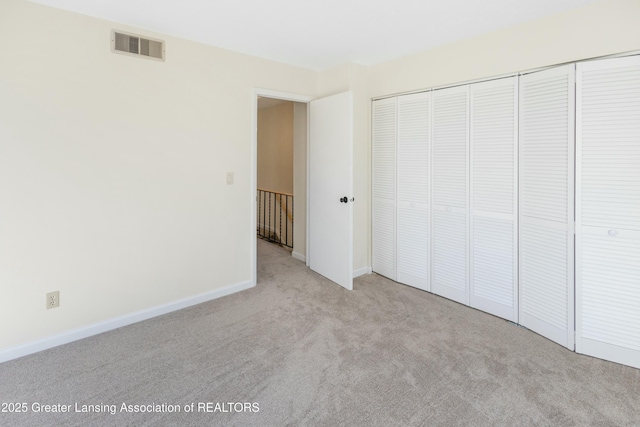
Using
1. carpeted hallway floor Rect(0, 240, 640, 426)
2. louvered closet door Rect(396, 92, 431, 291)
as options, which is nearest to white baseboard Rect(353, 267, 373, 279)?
louvered closet door Rect(396, 92, 431, 291)

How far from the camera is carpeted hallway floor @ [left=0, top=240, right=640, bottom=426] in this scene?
1.71 m

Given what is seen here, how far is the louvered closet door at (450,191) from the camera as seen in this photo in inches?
117

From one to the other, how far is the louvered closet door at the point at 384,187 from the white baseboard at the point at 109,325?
1.64 m

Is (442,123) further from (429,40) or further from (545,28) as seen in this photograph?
(545,28)

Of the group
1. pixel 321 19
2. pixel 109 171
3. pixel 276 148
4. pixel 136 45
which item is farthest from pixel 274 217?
pixel 321 19

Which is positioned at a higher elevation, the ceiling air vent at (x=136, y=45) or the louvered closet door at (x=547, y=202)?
the ceiling air vent at (x=136, y=45)

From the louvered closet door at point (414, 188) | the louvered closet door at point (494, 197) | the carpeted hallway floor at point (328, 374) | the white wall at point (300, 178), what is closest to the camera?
the carpeted hallway floor at point (328, 374)

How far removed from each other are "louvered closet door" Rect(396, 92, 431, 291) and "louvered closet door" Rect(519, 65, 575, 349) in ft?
2.84

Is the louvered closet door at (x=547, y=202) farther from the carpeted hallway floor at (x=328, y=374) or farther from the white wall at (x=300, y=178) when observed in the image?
the white wall at (x=300, y=178)

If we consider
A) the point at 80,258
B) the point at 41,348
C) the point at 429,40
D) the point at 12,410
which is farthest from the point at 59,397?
the point at 429,40

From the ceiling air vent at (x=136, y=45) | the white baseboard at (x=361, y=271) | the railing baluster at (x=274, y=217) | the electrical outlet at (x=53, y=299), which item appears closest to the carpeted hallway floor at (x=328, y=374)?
the electrical outlet at (x=53, y=299)

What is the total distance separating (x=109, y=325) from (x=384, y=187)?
2.93 metres

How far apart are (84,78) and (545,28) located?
350cm

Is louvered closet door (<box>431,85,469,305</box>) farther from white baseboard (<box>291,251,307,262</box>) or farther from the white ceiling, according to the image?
white baseboard (<box>291,251,307,262</box>)
